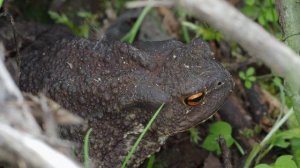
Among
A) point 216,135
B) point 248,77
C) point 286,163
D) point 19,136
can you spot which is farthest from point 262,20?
point 19,136

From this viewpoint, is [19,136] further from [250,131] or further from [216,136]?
[250,131]

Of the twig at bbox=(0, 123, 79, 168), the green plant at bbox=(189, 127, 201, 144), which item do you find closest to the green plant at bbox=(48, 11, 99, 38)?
the green plant at bbox=(189, 127, 201, 144)

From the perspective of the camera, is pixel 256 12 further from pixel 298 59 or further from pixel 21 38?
pixel 298 59

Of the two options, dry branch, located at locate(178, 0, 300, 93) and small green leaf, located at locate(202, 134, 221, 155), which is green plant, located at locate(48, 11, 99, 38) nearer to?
small green leaf, located at locate(202, 134, 221, 155)

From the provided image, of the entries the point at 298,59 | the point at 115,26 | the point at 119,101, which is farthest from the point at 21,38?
the point at 298,59

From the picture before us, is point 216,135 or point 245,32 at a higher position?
point 245,32

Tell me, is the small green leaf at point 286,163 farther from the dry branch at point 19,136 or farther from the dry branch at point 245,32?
the dry branch at point 19,136
